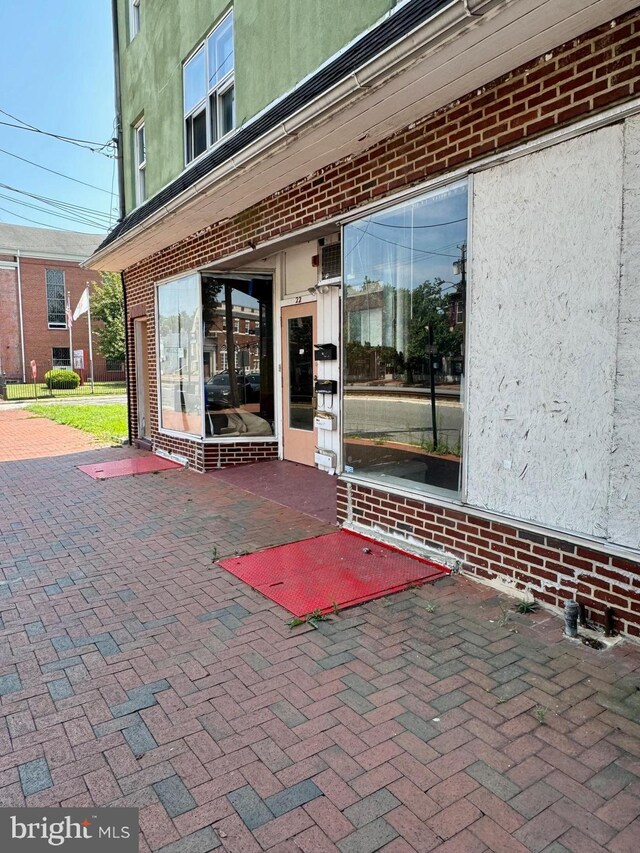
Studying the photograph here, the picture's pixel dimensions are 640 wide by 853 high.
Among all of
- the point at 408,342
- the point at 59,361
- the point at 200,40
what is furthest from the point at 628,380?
the point at 59,361

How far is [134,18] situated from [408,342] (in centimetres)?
973

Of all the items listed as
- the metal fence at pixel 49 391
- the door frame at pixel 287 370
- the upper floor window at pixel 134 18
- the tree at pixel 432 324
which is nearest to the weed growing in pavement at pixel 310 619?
the tree at pixel 432 324

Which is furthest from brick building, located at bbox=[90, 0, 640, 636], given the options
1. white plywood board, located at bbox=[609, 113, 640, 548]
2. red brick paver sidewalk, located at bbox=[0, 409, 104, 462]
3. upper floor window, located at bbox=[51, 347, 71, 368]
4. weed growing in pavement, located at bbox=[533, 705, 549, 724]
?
upper floor window, located at bbox=[51, 347, 71, 368]

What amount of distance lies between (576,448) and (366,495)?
6.93 feet

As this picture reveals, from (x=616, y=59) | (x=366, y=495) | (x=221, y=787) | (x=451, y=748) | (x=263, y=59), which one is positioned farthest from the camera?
(x=263, y=59)

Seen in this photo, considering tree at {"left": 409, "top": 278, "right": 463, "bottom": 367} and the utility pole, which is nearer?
tree at {"left": 409, "top": 278, "right": 463, "bottom": 367}

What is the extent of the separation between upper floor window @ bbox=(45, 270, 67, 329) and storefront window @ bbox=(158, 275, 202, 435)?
34464 mm

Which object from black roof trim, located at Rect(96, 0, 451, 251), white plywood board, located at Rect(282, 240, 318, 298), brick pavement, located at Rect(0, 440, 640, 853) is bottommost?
brick pavement, located at Rect(0, 440, 640, 853)

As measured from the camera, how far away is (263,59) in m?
6.49

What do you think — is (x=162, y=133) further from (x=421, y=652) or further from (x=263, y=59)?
(x=421, y=652)

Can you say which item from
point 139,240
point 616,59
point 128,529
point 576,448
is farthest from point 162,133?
point 576,448

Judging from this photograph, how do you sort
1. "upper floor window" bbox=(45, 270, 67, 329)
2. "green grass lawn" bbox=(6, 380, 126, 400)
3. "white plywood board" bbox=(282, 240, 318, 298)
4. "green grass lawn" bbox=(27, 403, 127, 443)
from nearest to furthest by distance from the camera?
"white plywood board" bbox=(282, 240, 318, 298)
"green grass lawn" bbox=(27, 403, 127, 443)
"green grass lawn" bbox=(6, 380, 126, 400)
"upper floor window" bbox=(45, 270, 67, 329)

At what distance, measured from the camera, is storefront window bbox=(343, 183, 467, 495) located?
169 inches

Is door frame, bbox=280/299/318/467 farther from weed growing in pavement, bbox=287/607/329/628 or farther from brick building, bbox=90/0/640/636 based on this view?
weed growing in pavement, bbox=287/607/329/628
